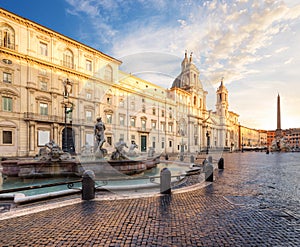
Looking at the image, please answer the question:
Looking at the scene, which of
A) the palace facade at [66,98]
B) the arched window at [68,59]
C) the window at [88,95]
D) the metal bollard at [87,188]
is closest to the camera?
the metal bollard at [87,188]

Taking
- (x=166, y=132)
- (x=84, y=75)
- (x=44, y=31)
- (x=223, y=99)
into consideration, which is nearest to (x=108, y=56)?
(x=84, y=75)

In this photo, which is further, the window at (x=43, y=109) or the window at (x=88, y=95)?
the window at (x=88, y=95)

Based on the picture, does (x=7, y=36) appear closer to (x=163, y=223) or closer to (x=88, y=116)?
(x=88, y=116)

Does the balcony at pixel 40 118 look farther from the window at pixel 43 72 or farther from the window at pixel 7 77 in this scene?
the window at pixel 43 72

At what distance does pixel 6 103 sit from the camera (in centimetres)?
2231

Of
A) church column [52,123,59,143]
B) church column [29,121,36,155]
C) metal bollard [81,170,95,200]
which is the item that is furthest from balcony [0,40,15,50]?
metal bollard [81,170,95,200]

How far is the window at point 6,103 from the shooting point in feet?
72.4

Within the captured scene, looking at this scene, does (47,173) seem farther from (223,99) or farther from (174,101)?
(223,99)

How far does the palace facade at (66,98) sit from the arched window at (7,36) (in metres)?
0.05

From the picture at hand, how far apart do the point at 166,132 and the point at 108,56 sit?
19.7m

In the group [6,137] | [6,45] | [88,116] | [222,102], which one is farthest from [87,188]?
[222,102]

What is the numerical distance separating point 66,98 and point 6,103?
11.9m

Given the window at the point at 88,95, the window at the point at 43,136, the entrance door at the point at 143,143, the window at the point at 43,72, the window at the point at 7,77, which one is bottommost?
the entrance door at the point at 143,143

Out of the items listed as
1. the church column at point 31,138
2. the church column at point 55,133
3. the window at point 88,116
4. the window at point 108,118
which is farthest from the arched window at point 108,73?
the church column at point 31,138
